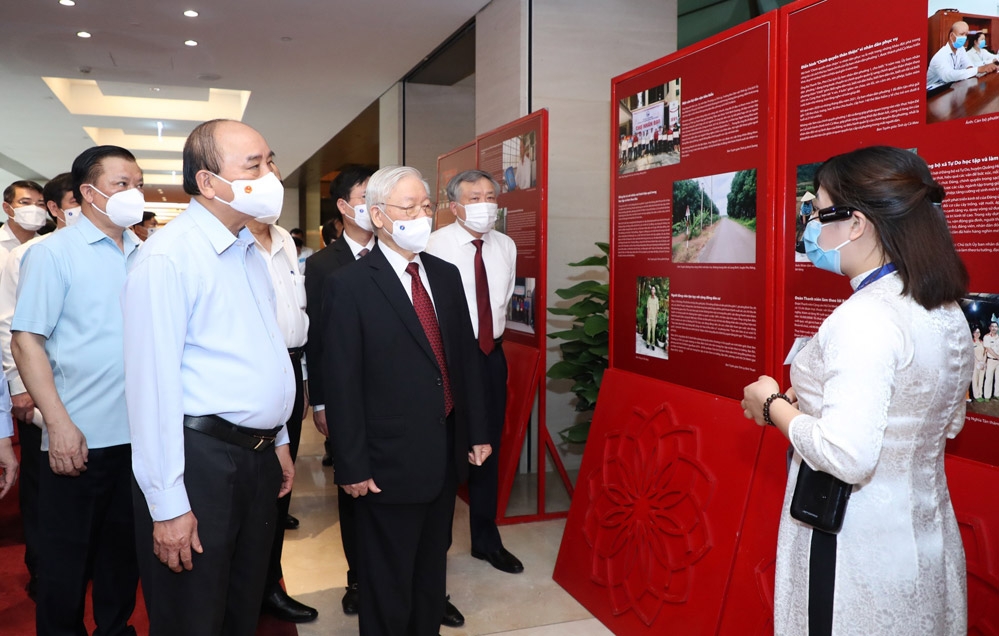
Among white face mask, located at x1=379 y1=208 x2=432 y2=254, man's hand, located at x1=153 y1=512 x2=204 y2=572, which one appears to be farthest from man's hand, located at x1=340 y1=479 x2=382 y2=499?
white face mask, located at x1=379 y1=208 x2=432 y2=254

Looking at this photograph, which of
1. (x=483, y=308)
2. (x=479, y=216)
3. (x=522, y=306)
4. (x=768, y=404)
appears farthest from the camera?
(x=522, y=306)

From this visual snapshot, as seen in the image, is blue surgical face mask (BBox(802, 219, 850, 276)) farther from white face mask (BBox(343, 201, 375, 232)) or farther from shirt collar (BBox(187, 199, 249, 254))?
white face mask (BBox(343, 201, 375, 232))

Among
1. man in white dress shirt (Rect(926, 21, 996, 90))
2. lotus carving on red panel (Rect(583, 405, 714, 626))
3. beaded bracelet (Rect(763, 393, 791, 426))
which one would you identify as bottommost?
lotus carving on red panel (Rect(583, 405, 714, 626))

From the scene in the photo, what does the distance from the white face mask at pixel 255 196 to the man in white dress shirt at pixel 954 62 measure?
5.76 ft

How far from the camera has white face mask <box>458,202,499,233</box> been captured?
3.88m

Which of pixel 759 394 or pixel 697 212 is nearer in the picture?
pixel 759 394

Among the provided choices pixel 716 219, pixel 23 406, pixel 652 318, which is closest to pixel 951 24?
pixel 716 219

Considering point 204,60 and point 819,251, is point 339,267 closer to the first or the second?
point 819,251

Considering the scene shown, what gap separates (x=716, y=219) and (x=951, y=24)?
983 mm

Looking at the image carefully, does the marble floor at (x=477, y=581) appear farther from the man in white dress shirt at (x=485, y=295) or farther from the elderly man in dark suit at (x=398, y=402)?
the elderly man in dark suit at (x=398, y=402)

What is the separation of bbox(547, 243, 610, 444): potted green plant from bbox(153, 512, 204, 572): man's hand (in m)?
2.69

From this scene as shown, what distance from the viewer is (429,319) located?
246 cm

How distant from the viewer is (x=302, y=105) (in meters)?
9.92

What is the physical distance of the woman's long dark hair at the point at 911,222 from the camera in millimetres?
1435
